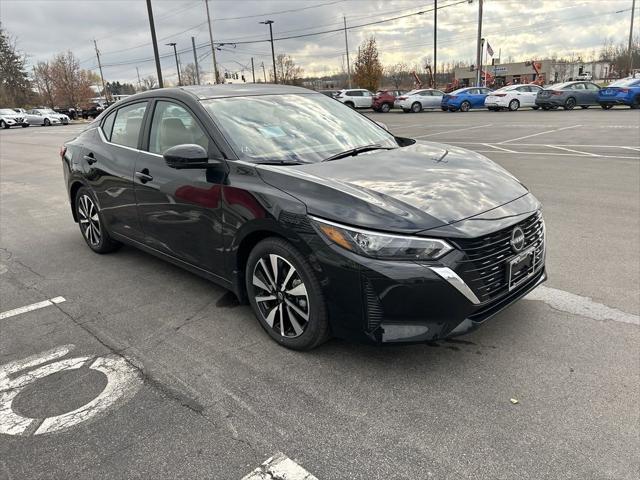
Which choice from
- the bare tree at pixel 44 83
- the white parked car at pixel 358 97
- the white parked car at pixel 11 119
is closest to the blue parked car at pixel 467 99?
the white parked car at pixel 358 97

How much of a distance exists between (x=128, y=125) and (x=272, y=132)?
1.70 m

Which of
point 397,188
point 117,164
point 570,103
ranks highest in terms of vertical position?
point 117,164

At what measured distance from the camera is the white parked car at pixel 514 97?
28.8 m

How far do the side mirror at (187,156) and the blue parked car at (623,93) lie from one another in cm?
2782

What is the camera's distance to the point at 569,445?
233 centimetres

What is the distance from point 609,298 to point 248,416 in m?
2.94

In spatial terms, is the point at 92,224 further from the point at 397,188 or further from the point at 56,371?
the point at 397,188

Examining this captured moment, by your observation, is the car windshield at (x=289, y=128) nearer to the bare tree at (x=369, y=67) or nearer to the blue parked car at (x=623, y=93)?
the blue parked car at (x=623, y=93)

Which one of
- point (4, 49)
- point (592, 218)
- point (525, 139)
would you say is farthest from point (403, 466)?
point (4, 49)

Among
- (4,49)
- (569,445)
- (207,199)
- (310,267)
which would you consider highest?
(4,49)

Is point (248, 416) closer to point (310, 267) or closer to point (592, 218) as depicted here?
point (310, 267)

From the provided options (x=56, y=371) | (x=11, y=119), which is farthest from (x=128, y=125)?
(x=11, y=119)

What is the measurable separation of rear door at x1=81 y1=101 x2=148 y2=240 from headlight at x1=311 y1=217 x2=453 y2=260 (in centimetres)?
249

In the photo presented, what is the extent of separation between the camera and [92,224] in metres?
5.41
